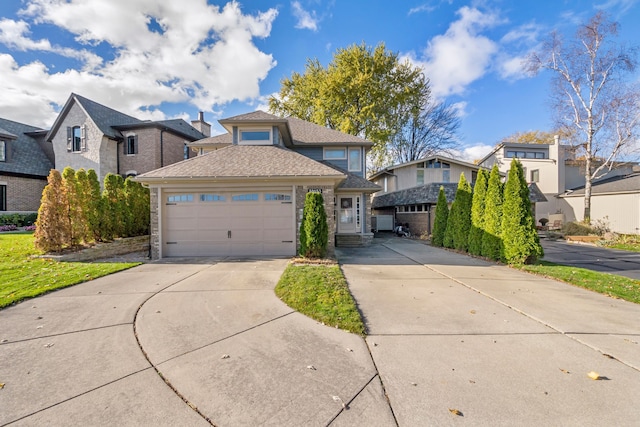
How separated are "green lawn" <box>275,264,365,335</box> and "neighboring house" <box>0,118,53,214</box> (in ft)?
66.0

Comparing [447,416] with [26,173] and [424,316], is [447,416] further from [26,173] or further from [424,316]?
[26,173]

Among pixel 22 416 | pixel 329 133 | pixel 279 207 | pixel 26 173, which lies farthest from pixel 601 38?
pixel 26 173

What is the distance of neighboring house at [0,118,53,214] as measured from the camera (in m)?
16.7

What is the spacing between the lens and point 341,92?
23859 mm

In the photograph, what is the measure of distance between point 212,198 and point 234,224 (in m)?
1.16

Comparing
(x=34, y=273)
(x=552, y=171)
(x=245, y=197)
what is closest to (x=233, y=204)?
(x=245, y=197)

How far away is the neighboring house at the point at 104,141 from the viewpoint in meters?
18.5

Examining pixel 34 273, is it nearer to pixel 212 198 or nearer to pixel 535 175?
pixel 212 198

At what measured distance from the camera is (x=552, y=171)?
23.3 meters

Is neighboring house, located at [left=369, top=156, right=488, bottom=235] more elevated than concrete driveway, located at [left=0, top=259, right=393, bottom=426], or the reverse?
neighboring house, located at [left=369, top=156, right=488, bottom=235]

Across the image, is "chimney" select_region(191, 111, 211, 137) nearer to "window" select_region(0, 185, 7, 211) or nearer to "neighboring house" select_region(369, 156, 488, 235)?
"window" select_region(0, 185, 7, 211)

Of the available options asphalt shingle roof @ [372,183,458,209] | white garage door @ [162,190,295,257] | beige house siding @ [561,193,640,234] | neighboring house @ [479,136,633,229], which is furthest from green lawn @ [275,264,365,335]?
neighboring house @ [479,136,633,229]

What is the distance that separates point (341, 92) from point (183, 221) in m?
18.8

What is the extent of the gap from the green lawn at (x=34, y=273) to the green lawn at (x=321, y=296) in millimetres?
4462
